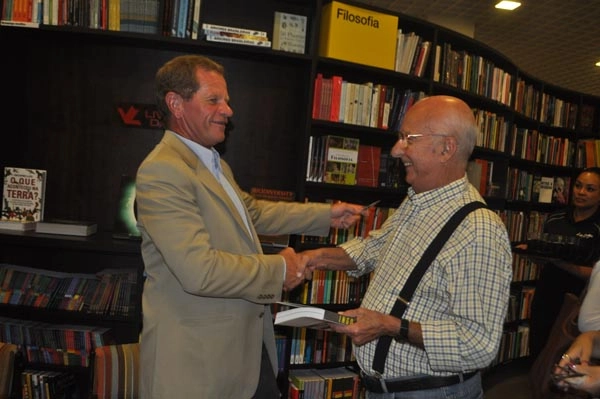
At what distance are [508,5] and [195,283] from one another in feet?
16.5

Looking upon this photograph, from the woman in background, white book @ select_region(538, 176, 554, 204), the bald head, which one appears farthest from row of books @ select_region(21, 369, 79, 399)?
white book @ select_region(538, 176, 554, 204)

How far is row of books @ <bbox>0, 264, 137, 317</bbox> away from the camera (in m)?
2.64

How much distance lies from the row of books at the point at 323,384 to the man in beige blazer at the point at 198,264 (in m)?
1.41

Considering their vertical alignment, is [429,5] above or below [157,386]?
above

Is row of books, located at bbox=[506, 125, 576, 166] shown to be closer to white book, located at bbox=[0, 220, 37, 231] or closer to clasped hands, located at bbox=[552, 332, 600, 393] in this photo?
clasped hands, located at bbox=[552, 332, 600, 393]

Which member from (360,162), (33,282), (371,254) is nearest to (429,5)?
(360,162)

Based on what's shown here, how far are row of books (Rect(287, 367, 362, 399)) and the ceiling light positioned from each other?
4193 millimetres

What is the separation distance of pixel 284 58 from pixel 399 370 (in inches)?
85.3

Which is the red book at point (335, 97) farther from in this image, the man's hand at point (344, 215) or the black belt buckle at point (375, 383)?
the black belt buckle at point (375, 383)

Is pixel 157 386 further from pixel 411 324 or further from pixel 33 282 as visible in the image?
pixel 33 282

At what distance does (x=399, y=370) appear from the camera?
1.43 meters

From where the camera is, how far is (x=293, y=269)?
1690mm

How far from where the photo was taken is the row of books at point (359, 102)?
3.13m

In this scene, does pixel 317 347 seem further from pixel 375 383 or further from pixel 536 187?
pixel 536 187
